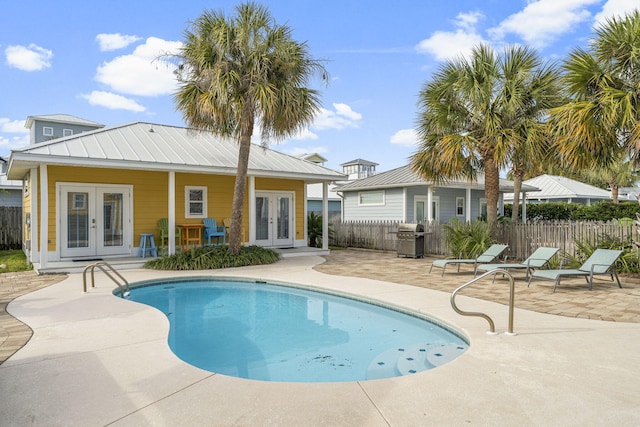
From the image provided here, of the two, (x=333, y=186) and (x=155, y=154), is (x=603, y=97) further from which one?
(x=333, y=186)

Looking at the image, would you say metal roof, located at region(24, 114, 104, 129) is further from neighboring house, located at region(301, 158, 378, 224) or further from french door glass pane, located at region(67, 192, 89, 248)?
french door glass pane, located at region(67, 192, 89, 248)

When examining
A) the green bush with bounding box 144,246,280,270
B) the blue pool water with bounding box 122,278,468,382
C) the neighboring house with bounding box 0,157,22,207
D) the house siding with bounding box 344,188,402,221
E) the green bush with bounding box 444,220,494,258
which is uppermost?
the neighboring house with bounding box 0,157,22,207

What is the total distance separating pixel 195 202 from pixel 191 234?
1.16m

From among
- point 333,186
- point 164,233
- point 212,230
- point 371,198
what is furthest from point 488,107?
point 333,186

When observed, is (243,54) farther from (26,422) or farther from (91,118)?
(91,118)

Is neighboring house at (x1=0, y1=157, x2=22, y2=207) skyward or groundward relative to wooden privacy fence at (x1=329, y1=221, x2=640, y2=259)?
skyward

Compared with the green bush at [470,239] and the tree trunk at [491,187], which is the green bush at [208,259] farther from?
the tree trunk at [491,187]

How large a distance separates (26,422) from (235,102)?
382 inches

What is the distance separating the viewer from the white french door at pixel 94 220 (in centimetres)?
1290

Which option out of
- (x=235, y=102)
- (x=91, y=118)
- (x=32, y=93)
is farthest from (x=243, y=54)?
(x=91, y=118)

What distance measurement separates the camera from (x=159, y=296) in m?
9.30

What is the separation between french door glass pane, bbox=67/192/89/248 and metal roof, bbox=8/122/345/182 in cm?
151

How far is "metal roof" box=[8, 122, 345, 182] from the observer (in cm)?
1139

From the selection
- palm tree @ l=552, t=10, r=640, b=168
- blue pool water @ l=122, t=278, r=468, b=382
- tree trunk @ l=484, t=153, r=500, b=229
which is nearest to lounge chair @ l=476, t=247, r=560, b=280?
palm tree @ l=552, t=10, r=640, b=168
